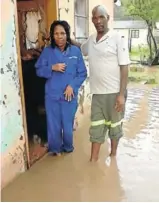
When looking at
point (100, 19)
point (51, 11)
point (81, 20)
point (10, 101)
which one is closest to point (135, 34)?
point (81, 20)

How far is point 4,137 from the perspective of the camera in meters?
3.63

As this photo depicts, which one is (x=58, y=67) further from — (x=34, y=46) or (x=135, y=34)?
(x=135, y=34)

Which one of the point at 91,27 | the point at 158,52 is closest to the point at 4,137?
the point at 91,27

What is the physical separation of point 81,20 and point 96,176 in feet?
11.3

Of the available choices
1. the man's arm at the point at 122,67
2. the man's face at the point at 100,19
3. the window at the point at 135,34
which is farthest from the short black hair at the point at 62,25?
the window at the point at 135,34

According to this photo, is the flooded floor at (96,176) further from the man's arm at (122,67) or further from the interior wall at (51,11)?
the interior wall at (51,11)

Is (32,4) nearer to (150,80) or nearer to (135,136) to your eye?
(135,136)

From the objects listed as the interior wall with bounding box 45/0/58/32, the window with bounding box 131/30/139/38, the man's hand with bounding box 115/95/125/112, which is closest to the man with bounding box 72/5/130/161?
the man's hand with bounding box 115/95/125/112

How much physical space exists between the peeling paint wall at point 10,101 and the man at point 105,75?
0.87 meters

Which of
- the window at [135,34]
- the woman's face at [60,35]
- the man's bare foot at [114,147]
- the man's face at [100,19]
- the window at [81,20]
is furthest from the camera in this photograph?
the window at [135,34]

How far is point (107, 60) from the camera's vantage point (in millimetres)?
4055

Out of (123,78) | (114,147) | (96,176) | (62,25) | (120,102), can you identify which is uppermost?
(62,25)

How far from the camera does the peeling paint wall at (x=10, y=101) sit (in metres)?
3.56

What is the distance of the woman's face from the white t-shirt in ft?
0.92
